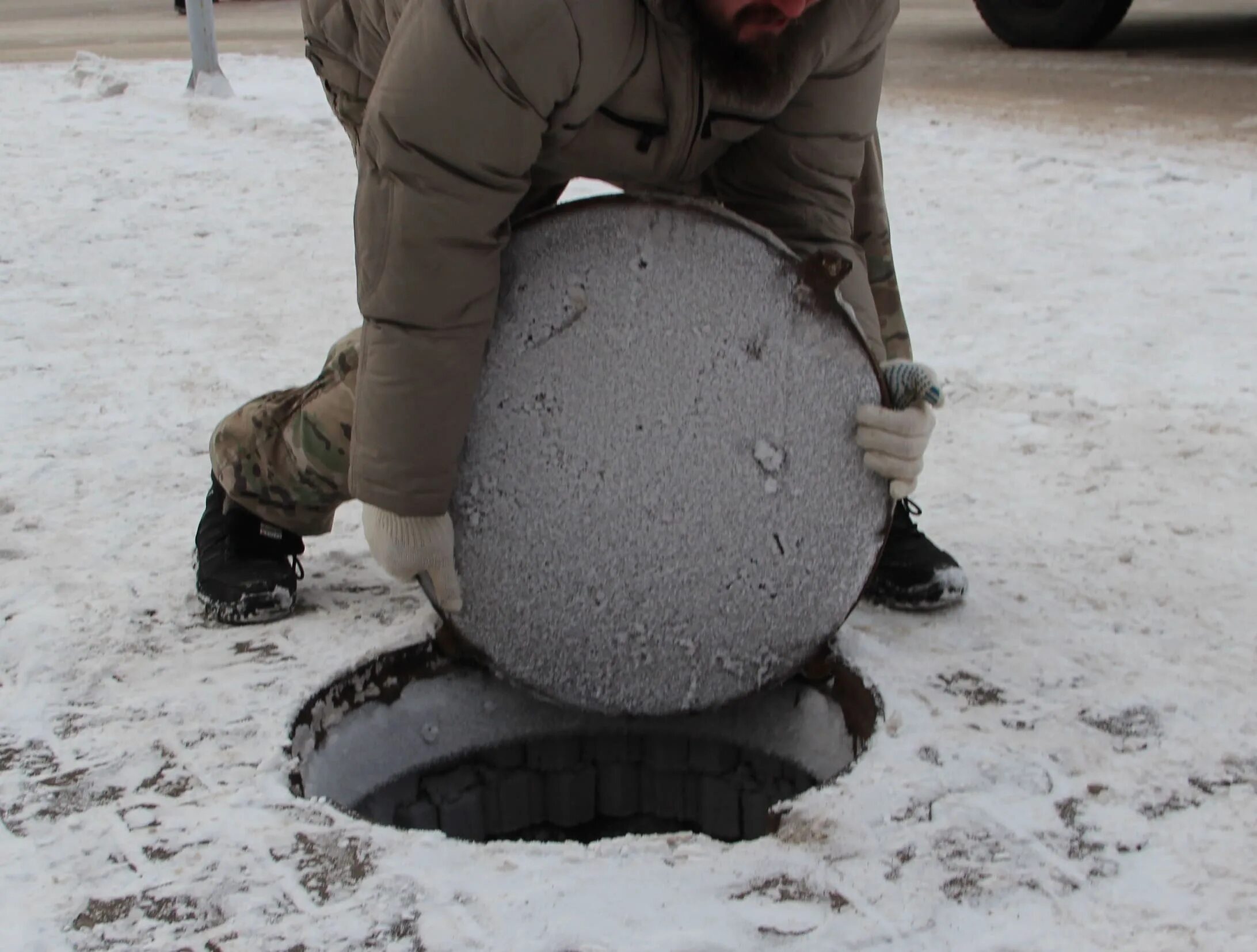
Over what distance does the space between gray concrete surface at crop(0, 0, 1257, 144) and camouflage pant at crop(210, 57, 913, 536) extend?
3736mm

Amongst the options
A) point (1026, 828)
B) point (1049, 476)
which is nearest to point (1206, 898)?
point (1026, 828)

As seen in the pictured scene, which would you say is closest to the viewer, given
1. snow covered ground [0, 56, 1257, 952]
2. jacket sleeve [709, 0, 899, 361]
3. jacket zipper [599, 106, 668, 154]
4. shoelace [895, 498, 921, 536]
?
snow covered ground [0, 56, 1257, 952]

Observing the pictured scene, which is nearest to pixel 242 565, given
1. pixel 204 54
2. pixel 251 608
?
pixel 251 608

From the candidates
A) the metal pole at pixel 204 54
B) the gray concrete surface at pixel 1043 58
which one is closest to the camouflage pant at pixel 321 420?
the gray concrete surface at pixel 1043 58

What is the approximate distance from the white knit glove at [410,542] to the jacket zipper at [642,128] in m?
0.57

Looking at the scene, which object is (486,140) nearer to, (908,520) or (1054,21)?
A: (908,520)

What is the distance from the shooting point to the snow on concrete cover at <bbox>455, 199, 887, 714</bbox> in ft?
6.35

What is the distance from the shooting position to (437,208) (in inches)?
68.4

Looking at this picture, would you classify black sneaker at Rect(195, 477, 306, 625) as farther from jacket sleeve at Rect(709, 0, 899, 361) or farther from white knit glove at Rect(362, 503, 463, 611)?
jacket sleeve at Rect(709, 0, 899, 361)

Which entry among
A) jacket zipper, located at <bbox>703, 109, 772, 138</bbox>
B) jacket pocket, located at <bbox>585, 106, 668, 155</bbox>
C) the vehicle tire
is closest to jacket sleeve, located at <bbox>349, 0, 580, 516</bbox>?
jacket pocket, located at <bbox>585, 106, 668, 155</bbox>

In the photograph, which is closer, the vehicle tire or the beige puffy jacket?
the beige puffy jacket

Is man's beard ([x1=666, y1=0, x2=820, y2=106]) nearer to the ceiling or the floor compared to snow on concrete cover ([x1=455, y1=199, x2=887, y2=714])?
nearer to the ceiling

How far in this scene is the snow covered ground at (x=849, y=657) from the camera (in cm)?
166

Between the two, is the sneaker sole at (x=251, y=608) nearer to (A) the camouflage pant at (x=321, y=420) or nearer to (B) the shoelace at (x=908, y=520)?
(A) the camouflage pant at (x=321, y=420)
